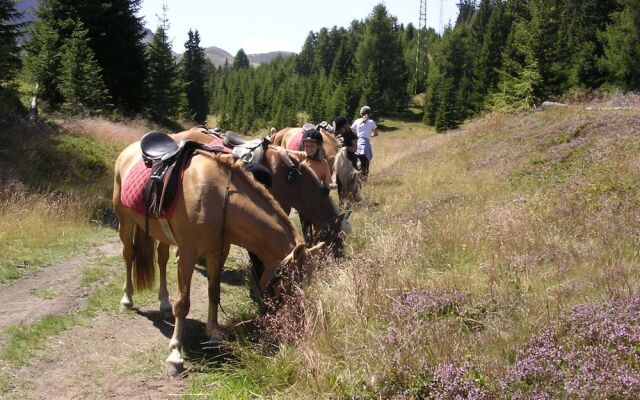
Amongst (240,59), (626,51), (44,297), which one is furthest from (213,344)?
(240,59)

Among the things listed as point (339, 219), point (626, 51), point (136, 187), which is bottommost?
point (339, 219)

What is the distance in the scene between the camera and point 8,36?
43.6ft

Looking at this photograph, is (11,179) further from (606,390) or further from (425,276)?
(606,390)

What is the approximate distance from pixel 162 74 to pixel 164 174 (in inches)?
1125

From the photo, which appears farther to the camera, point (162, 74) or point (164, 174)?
point (162, 74)

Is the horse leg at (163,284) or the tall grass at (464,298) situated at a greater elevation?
the tall grass at (464,298)

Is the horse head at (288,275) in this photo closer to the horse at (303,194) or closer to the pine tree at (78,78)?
the horse at (303,194)

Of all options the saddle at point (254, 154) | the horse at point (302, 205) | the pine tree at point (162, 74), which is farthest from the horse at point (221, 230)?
the pine tree at point (162, 74)

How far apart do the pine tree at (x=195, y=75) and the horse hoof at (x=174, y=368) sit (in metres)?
46.4

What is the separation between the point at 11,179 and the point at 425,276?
9157mm

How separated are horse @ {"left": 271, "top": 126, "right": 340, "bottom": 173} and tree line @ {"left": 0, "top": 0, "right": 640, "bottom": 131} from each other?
720cm

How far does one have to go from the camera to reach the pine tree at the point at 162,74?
29906mm

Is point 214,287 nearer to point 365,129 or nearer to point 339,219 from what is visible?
point 339,219

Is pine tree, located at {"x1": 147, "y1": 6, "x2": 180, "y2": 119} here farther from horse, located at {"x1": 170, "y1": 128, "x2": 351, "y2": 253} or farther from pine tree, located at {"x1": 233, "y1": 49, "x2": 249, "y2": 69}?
pine tree, located at {"x1": 233, "y1": 49, "x2": 249, "y2": 69}
